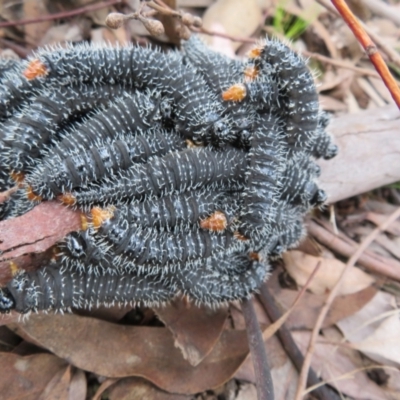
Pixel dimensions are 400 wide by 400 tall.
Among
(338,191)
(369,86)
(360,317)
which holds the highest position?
(369,86)

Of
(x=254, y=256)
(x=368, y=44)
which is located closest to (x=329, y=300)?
(x=254, y=256)

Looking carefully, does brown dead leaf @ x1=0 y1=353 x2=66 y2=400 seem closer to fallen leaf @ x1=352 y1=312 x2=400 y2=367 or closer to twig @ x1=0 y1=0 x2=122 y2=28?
fallen leaf @ x1=352 y1=312 x2=400 y2=367

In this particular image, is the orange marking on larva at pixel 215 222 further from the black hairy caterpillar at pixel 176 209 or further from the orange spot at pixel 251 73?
the orange spot at pixel 251 73

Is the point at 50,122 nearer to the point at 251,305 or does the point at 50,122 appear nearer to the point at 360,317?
the point at 251,305

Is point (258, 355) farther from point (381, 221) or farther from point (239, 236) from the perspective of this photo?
point (381, 221)

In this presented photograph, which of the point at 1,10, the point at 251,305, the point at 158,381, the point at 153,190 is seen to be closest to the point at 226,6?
the point at 1,10

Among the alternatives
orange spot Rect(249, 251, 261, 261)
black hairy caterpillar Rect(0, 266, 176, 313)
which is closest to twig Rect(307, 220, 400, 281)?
orange spot Rect(249, 251, 261, 261)
